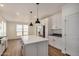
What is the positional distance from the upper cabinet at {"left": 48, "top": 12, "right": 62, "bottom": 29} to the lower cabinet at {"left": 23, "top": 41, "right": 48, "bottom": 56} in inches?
98.0

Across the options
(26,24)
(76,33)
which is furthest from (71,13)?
(26,24)

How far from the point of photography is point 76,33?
12.3 feet

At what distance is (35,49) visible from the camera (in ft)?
10.8

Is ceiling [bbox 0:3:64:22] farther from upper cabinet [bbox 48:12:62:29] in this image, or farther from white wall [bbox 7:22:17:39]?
white wall [bbox 7:22:17:39]

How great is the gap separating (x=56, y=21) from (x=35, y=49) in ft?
11.2

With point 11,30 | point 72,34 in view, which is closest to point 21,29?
point 11,30

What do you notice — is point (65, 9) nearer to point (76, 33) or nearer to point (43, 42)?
point (76, 33)

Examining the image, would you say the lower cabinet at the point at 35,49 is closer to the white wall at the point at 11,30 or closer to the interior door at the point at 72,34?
the interior door at the point at 72,34

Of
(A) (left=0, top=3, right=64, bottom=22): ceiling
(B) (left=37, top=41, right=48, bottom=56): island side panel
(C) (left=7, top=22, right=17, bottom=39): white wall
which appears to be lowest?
(B) (left=37, top=41, right=48, bottom=56): island side panel

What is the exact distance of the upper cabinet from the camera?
5.78 m

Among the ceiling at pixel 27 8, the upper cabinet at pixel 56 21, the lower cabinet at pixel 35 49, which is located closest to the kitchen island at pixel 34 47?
the lower cabinet at pixel 35 49

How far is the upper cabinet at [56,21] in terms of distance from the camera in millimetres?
5777

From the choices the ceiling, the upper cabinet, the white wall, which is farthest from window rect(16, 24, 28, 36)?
the ceiling

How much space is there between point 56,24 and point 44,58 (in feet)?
17.7
